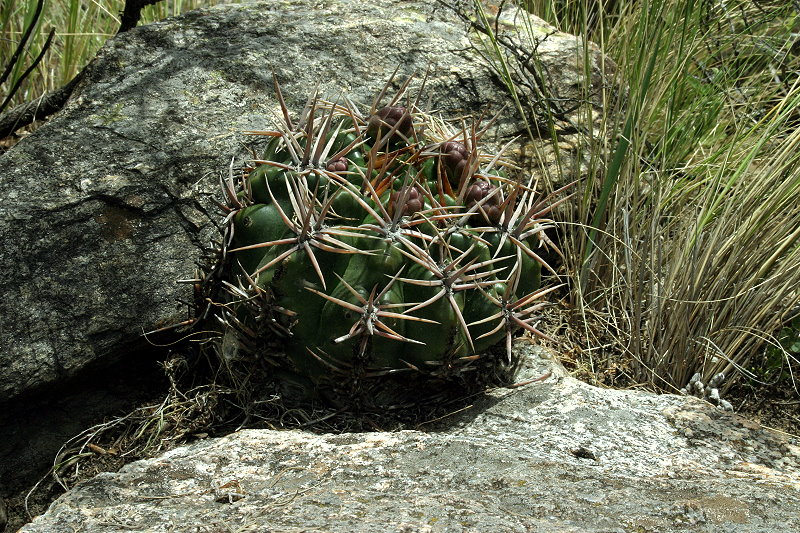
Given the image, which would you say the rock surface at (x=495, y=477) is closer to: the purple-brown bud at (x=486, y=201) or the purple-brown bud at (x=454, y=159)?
the purple-brown bud at (x=486, y=201)

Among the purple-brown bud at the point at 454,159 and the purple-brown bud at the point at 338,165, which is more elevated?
the purple-brown bud at the point at 454,159

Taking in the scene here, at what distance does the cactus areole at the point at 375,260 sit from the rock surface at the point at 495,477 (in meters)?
0.20

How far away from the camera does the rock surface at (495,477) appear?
5.76 ft

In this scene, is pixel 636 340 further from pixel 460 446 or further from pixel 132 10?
pixel 132 10

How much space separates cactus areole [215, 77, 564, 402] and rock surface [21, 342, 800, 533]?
0.67 ft

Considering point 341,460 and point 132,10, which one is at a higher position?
point 132,10

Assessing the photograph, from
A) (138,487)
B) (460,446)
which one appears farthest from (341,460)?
(138,487)

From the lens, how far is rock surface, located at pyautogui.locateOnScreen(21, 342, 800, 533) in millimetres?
1757

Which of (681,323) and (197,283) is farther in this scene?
(681,323)

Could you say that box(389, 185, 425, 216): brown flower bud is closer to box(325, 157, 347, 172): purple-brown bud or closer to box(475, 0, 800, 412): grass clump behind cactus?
box(325, 157, 347, 172): purple-brown bud

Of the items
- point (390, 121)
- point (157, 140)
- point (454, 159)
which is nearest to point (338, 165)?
point (390, 121)

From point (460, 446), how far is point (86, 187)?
1472 mm

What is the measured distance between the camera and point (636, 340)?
2861mm

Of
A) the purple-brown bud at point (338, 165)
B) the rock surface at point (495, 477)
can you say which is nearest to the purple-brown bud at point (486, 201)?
the purple-brown bud at point (338, 165)
